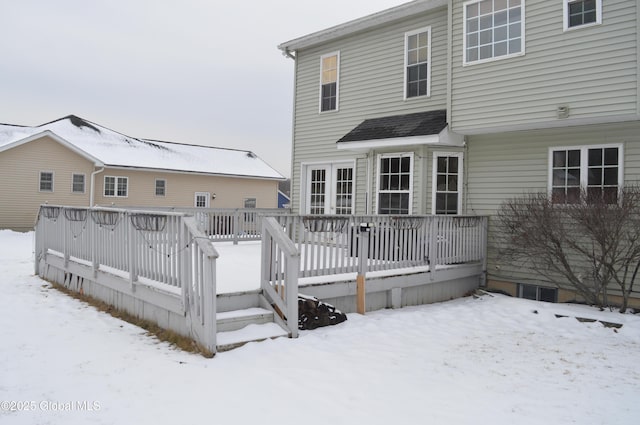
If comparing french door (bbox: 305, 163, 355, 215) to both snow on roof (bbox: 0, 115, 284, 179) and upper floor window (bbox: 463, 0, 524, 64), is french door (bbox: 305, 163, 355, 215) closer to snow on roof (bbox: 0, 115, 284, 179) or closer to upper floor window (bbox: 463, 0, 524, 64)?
upper floor window (bbox: 463, 0, 524, 64)

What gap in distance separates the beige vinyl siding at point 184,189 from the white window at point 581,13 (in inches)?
814

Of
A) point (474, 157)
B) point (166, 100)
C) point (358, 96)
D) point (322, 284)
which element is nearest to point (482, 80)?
point (474, 157)

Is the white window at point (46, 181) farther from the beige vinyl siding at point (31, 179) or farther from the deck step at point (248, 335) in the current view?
the deck step at point (248, 335)

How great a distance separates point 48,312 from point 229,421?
4418 mm

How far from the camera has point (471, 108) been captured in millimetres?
8609

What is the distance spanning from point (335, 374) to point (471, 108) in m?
6.11

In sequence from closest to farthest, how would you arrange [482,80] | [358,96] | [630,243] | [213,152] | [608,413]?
[608,413] < [630,243] < [482,80] < [358,96] < [213,152]

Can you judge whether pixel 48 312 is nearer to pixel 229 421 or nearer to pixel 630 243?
pixel 229 421

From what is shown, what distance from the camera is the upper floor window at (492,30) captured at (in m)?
8.13

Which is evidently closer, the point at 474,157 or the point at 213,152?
the point at 474,157

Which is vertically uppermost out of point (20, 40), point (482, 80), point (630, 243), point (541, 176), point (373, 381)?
point (20, 40)

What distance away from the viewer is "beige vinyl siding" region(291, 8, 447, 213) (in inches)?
387

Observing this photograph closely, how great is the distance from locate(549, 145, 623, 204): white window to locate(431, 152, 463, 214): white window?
1817 mm

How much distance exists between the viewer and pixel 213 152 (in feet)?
98.9
